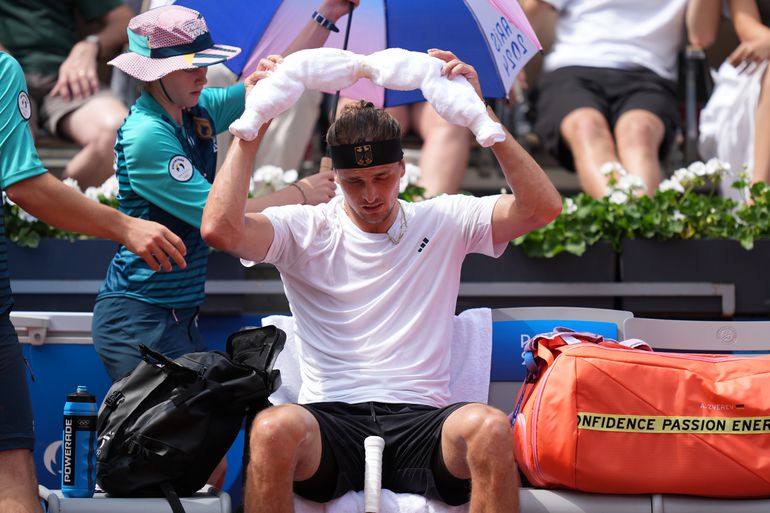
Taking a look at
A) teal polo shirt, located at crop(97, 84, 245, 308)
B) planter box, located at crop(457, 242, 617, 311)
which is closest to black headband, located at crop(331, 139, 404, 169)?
teal polo shirt, located at crop(97, 84, 245, 308)

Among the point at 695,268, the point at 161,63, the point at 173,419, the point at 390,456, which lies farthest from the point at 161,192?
the point at 695,268

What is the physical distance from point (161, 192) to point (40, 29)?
8.30 feet

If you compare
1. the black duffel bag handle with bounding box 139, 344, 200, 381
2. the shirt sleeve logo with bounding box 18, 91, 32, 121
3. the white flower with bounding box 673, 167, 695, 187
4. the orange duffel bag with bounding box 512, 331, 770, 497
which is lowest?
the orange duffel bag with bounding box 512, 331, 770, 497

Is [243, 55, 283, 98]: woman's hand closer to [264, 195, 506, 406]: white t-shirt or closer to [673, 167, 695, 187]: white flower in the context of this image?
[264, 195, 506, 406]: white t-shirt

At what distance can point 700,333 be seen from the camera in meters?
4.17

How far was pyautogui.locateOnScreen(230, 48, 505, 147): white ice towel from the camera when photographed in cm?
361

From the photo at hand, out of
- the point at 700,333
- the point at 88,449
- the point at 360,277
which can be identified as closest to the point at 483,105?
the point at 360,277

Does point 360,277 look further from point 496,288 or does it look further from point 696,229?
point 696,229

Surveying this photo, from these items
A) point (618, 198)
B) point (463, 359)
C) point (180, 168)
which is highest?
point (180, 168)

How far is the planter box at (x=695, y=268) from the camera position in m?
4.95

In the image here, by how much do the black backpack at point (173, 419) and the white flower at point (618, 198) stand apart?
2.00 m

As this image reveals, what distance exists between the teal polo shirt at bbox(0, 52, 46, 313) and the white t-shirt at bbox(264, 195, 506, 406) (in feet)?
2.83

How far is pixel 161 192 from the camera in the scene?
12.7 feet

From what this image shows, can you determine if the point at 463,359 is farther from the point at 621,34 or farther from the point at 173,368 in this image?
the point at 621,34
